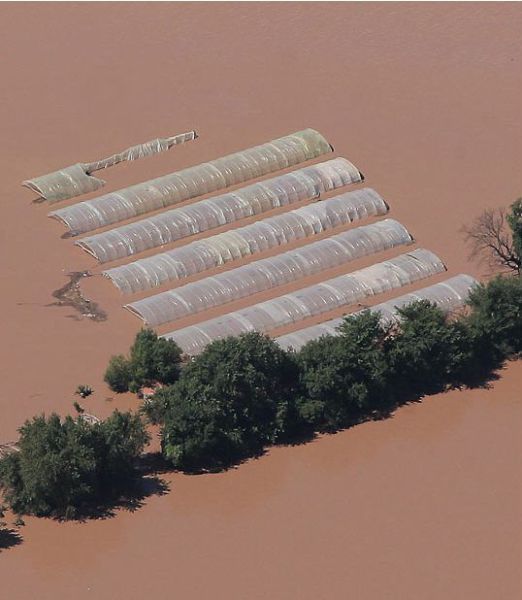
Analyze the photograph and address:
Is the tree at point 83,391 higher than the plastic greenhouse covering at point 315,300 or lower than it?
lower

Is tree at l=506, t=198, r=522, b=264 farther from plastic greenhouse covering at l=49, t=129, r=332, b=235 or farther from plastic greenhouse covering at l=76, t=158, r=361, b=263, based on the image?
plastic greenhouse covering at l=49, t=129, r=332, b=235

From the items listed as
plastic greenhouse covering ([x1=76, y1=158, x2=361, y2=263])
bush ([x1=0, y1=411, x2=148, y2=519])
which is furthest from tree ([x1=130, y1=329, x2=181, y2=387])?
plastic greenhouse covering ([x1=76, y1=158, x2=361, y2=263])

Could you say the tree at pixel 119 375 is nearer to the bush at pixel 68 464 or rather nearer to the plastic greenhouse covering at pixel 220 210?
the bush at pixel 68 464

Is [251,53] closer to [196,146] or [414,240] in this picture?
[196,146]

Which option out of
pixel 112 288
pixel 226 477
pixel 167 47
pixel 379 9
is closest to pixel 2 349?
pixel 112 288

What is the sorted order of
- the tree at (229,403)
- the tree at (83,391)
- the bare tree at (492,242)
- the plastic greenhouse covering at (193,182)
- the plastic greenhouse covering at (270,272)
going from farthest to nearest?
the plastic greenhouse covering at (193,182)
the bare tree at (492,242)
the plastic greenhouse covering at (270,272)
the tree at (83,391)
the tree at (229,403)

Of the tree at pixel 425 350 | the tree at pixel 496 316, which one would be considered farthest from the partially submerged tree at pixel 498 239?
the tree at pixel 425 350

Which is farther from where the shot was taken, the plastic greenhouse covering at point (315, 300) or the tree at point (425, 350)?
the plastic greenhouse covering at point (315, 300)

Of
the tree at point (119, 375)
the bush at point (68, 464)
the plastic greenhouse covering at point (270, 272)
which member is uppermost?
the plastic greenhouse covering at point (270, 272)

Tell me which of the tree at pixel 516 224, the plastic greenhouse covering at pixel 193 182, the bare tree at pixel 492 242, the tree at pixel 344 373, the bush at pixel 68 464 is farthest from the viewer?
the plastic greenhouse covering at pixel 193 182
